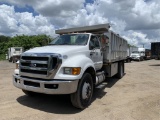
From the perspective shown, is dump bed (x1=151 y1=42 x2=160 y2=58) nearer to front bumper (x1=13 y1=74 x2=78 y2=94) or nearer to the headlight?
the headlight

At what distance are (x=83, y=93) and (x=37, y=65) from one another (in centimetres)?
156

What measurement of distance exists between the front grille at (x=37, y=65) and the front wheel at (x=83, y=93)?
97cm

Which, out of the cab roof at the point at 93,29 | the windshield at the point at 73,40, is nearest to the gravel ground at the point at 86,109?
the windshield at the point at 73,40

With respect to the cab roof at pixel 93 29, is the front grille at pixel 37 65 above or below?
below

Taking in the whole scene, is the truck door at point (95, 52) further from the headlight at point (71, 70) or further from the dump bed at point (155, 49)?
the dump bed at point (155, 49)

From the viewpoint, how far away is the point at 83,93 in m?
5.88

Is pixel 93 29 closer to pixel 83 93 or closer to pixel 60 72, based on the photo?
pixel 83 93

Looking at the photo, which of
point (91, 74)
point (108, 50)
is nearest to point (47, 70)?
point (91, 74)

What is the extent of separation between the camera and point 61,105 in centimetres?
624

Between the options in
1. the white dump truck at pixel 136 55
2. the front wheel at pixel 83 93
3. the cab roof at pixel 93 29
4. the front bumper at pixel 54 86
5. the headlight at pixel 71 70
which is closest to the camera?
the front bumper at pixel 54 86

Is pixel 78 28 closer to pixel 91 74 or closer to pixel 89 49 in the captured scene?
pixel 89 49

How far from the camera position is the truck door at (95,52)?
704 cm

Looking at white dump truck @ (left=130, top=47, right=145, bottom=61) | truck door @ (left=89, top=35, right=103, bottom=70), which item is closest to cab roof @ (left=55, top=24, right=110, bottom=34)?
truck door @ (left=89, top=35, right=103, bottom=70)

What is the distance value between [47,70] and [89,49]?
6.73ft
